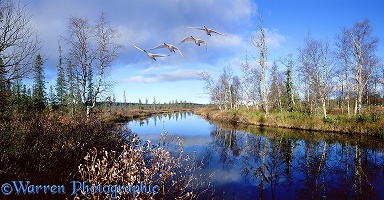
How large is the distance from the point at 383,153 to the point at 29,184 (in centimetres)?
1574

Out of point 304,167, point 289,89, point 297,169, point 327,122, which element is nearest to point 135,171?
point 297,169

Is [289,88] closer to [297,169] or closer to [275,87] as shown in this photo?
[275,87]

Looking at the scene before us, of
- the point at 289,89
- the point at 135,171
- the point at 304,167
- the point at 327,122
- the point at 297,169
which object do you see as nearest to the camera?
the point at 135,171

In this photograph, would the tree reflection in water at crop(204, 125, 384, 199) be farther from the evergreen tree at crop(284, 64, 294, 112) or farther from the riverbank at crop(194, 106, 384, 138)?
the evergreen tree at crop(284, 64, 294, 112)

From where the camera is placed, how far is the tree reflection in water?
23.9ft

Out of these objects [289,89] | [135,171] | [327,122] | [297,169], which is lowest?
[297,169]

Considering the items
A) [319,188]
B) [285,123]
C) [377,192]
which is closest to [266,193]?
[319,188]

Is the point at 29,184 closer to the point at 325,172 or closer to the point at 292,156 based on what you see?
the point at 325,172

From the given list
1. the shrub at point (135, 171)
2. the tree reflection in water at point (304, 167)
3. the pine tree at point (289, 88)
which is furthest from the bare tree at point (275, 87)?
the shrub at point (135, 171)

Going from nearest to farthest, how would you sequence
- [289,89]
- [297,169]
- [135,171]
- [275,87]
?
[135,171]
[297,169]
[289,89]
[275,87]

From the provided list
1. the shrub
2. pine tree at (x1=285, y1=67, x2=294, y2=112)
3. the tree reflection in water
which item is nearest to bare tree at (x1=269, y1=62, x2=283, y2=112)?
pine tree at (x1=285, y1=67, x2=294, y2=112)

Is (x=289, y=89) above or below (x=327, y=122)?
above

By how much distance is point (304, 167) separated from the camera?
10000 millimetres

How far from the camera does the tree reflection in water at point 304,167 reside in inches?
286
